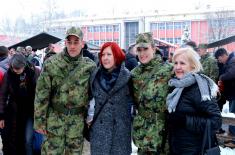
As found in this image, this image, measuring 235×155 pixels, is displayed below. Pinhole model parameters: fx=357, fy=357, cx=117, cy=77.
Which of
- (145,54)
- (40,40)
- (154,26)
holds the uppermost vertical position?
(154,26)

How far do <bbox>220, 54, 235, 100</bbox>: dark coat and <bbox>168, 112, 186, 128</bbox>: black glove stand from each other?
13.0 feet

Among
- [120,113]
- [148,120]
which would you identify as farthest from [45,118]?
[148,120]

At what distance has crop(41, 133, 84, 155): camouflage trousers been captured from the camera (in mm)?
3832

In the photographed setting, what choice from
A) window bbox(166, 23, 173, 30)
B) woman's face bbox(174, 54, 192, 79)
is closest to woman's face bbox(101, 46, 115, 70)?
woman's face bbox(174, 54, 192, 79)

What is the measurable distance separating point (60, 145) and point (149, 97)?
44.0 inches

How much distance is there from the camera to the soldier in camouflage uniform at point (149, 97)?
3.51 metres

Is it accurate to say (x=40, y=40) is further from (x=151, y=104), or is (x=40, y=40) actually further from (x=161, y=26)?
(x=161, y=26)

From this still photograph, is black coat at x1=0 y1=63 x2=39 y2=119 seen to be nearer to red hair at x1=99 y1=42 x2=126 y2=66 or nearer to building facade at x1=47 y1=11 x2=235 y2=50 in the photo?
red hair at x1=99 y1=42 x2=126 y2=66

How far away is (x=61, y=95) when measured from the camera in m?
3.78

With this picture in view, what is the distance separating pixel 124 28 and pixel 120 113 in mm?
68776

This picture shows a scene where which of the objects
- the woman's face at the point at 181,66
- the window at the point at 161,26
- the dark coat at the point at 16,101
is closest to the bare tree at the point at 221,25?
the window at the point at 161,26

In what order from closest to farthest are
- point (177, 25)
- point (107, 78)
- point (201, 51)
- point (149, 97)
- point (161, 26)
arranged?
point (149, 97) < point (107, 78) < point (201, 51) < point (177, 25) < point (161, 26)

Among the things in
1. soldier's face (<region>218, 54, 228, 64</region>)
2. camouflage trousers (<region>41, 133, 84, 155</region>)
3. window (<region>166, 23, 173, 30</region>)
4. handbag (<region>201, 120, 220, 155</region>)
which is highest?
window (<region>166, 23, 173, 30</region>)

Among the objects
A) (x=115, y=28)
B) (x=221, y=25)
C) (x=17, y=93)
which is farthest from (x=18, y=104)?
(x=115, y=28)
